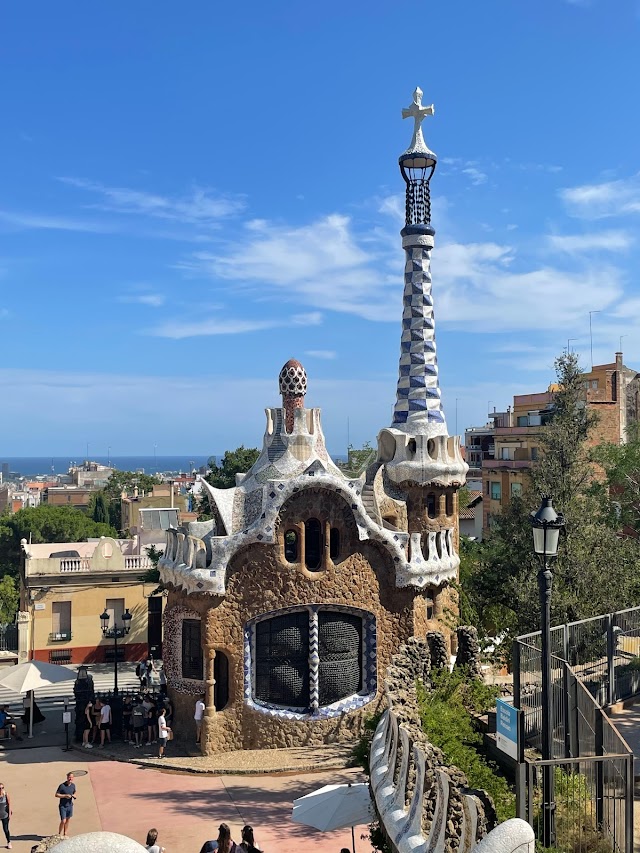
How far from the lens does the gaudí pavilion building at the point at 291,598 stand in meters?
18.2

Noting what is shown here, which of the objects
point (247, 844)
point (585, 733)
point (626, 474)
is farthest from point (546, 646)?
point (626, 474)

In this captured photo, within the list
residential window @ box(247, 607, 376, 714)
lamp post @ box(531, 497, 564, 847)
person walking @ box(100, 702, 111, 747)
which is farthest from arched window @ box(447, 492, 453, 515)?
lamp post @ box(531, 497, 564, 847)

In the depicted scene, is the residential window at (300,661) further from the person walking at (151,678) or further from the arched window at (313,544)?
the person walking at (151,678)

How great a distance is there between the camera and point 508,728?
841 centimetres

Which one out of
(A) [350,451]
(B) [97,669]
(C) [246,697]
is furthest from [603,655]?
(A) [350,451]

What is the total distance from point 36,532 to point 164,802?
4001cm

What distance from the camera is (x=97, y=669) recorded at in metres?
29.0

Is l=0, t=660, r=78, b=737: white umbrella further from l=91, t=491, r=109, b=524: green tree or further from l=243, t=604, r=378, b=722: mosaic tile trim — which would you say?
l=91, t=491, r=109, b=524: green tree

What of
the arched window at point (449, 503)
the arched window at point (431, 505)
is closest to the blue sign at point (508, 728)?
the arched window at point (431, 505)

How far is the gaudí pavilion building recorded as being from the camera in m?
18.2

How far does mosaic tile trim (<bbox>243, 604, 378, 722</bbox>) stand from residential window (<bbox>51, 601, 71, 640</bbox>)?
1379 cm

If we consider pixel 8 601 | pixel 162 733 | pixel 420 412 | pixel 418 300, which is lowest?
pixel 8 601

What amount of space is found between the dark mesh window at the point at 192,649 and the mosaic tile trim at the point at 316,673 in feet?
3.97

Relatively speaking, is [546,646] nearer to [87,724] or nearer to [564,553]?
[564,553]
